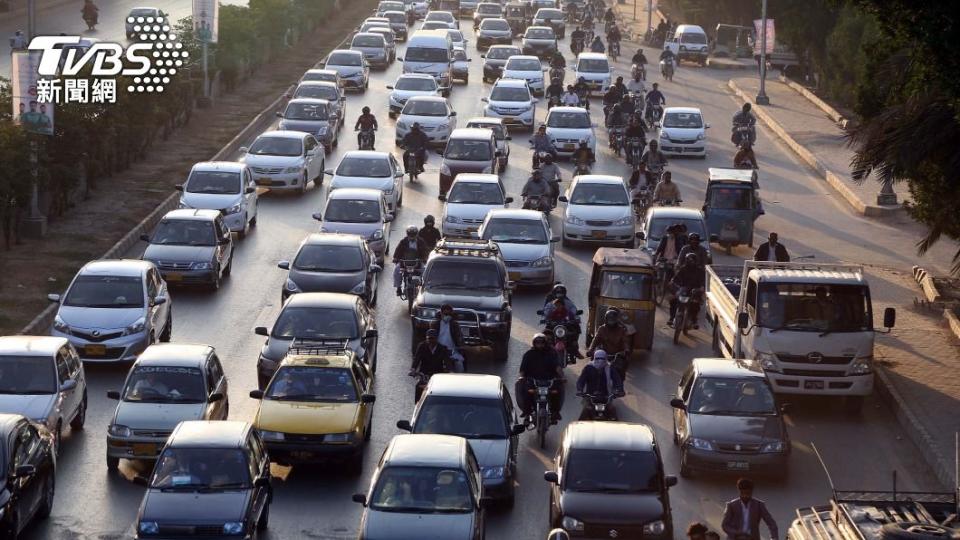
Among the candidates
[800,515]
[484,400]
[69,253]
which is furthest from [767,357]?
[69,253]

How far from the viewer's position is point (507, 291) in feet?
98.9

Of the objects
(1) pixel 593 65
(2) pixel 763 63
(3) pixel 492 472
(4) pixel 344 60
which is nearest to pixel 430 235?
(3) pixel 492 472

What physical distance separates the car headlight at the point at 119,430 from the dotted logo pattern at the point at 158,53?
27.2m

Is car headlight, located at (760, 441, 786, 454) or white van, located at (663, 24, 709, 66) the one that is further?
white van, located at (663, 24, 709, 66)

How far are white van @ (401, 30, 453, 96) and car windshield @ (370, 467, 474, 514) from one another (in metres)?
44.7

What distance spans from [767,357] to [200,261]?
11.8 meters

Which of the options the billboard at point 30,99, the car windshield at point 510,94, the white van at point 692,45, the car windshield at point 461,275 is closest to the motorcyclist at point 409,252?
the car windshield at point 461,275

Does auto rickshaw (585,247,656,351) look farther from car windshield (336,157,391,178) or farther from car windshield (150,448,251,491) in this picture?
car windshield (336,157,391,178)

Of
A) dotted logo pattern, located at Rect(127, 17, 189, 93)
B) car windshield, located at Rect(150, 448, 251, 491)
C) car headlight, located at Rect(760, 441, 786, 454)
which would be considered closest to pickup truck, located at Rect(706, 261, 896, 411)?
car headlight, located at Rect(760, 441, 786, 454)

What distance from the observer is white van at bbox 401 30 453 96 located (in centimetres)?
6381

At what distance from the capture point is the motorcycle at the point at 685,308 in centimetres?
3122

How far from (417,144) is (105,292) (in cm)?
1883

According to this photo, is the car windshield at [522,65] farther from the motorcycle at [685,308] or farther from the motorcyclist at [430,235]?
the motorcycle at [685,308]

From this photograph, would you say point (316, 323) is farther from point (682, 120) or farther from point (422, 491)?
point (682, 120)
